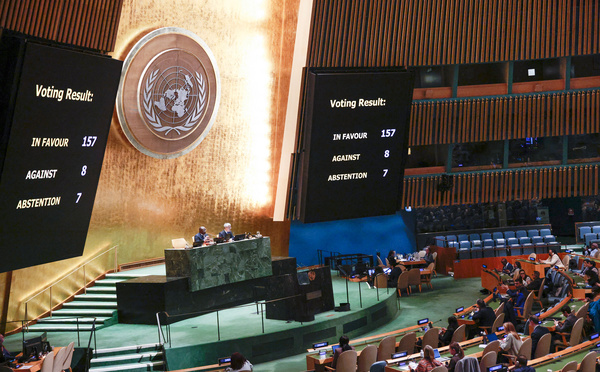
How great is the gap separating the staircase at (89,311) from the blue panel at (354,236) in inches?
256

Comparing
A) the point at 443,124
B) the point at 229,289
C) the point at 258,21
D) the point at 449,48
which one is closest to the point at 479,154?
the point at 443,124

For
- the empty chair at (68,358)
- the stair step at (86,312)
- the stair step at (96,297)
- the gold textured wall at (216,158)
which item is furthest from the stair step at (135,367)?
the gold textured wall at (216,158)

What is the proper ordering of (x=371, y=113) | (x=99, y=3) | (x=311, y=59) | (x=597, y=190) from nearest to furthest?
(x=99, y=3)
(x=371, y=113)
(x=311, y=59)
(x=597, y=190)

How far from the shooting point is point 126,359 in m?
11.8

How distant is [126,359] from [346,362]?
3.88 metres

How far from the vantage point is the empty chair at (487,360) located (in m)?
9.85

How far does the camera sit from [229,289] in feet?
48.9

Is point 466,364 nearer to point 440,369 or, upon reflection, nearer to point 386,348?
point 440,369

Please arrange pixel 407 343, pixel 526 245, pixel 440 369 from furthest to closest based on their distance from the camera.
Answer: pixel 526 245 < pixel 407 343 < pixel 440 369

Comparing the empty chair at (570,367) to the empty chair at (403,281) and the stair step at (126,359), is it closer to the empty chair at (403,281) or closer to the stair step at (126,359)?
the stair step at (126,359)

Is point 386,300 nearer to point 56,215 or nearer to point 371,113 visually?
point 371,113

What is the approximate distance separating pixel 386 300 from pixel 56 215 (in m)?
8.37

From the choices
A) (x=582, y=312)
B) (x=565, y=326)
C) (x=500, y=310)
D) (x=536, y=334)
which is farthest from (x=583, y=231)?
(x=536, y=334)

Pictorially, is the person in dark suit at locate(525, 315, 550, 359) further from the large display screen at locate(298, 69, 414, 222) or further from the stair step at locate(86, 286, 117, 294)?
the stair step at locate(86, 286, 117, 294)
